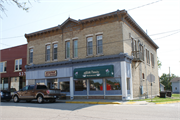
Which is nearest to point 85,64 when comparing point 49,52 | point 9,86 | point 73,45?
point 73,45

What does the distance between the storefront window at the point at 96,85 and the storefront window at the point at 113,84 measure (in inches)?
32.0

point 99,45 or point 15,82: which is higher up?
point 99,45

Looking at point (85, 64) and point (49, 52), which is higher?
point (49, 52)

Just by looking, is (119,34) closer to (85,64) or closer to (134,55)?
(134,55)

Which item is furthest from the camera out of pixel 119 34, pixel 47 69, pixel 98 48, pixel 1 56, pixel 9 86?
pixel 1 56

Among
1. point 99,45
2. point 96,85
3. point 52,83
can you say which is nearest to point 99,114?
point 96,85

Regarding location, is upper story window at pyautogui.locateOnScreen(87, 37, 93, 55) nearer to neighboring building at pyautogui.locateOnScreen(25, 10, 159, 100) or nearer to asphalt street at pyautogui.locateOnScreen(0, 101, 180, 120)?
neighboring building at pyautogui.locateOnScreen(25, 10, 159, 100)

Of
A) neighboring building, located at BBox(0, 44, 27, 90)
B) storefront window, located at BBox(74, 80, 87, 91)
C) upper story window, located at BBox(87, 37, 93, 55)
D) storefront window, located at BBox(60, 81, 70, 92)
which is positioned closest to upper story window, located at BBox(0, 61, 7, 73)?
neighboring building, located at BBox(0, 44, 27, 90)

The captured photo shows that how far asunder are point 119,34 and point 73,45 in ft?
20.4

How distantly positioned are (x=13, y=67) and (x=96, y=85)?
54.7ft

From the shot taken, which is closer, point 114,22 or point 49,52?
point 114,22

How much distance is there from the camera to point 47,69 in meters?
23.4

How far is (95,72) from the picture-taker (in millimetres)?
18625

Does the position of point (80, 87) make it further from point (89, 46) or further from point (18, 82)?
point (18, 82)
